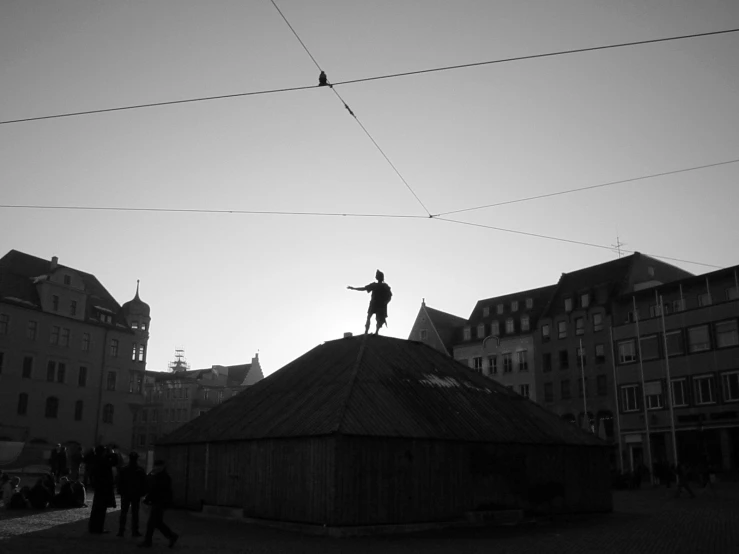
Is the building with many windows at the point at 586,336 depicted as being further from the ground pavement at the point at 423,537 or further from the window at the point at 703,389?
the ground pavement at the point at 423,537

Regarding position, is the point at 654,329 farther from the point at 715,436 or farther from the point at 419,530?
the point at 419,530

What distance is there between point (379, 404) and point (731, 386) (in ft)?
128

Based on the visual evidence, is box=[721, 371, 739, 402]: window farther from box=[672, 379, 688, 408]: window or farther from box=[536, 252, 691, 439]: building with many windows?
box=[536, 252, 691, 439]: building with many windows

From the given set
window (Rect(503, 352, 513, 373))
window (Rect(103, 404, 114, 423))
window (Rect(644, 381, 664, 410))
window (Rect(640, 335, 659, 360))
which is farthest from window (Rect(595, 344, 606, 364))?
window (Rect(103, 404, 114, 423))

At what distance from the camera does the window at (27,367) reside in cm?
6162

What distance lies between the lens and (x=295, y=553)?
57.6 ft

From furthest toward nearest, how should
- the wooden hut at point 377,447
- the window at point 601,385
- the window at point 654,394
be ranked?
the window at point 601,385, the window at point 654,394, the wooden hut at point 377,447

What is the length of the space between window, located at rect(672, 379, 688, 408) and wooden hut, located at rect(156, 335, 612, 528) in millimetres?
30434

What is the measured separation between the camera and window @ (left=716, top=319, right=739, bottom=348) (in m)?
53.8

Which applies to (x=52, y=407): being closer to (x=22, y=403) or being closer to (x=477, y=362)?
(x=22, y=403)

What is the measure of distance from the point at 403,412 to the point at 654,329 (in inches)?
1673

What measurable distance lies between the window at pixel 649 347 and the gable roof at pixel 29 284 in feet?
166

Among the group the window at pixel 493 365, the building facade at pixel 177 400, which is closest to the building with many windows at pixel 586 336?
the window at pixel 493 365

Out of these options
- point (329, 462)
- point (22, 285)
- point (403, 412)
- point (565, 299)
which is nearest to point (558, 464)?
point (403, 412)
